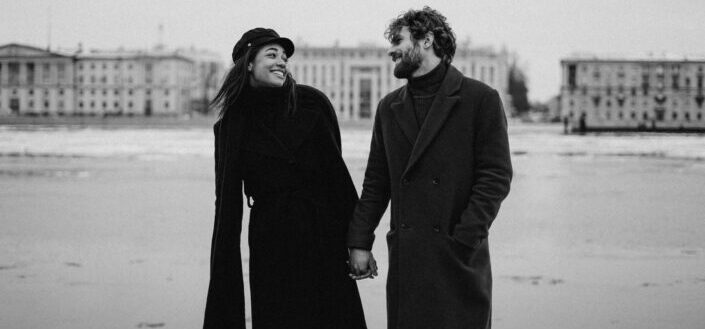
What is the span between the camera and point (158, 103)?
13200cm

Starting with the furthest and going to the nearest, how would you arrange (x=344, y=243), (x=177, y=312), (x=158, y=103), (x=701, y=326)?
(x=158, y=103), (x=177, y=312), (x=701, y=326), (x=344, y=243)

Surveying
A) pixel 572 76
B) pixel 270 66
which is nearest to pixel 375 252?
pixel 270 66

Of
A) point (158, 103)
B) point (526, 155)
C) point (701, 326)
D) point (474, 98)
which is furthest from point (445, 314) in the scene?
point (158, 103)

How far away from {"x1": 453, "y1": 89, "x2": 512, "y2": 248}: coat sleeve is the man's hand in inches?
17.8

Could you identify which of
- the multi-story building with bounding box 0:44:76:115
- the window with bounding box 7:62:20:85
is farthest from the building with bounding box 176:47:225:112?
the window with bounding box 7:62:20:85

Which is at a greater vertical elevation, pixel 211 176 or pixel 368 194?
pixel 368 194

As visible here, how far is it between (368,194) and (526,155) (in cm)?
2239

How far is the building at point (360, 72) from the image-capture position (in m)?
136

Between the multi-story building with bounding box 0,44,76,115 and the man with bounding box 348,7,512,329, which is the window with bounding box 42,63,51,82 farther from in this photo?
the man with bounding box 348,7,512,329

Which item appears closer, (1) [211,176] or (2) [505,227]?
(2) [505,227]

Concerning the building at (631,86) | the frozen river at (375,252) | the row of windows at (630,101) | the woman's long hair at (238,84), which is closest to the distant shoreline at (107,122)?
the building at (631,86)

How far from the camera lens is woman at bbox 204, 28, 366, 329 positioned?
353 centimetres

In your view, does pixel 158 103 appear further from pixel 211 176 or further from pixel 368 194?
pixel 368 194

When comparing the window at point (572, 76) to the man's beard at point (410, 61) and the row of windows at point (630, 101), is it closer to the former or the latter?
the row of windows at point (630, 101)
